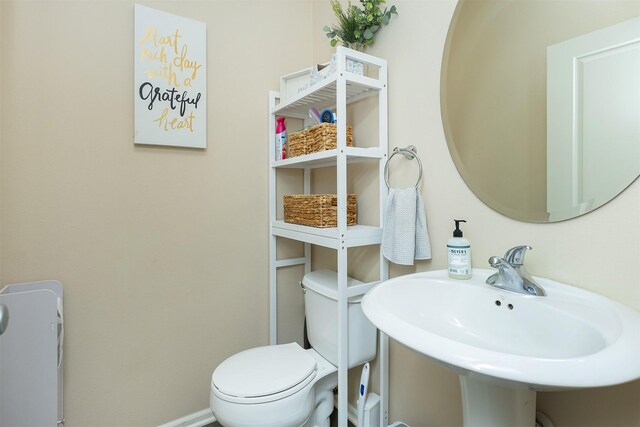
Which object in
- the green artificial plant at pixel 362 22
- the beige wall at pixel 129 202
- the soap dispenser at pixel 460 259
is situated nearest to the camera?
the soap dispenser at pixel 460 259

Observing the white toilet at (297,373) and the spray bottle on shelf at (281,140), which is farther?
the spray bottle on shelf at (281,140)

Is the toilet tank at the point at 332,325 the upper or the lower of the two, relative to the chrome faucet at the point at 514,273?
lower

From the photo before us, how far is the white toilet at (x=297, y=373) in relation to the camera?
1.07m

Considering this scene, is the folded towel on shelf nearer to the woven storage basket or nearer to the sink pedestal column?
the woven storage basket

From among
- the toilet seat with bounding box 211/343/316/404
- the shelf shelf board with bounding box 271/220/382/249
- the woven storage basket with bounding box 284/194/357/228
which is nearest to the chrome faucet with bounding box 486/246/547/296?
the shelf shelf board with bounding box 271/220/382/249

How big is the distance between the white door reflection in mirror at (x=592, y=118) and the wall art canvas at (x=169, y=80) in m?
1.32

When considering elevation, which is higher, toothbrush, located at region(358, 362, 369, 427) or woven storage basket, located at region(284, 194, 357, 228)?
woven storage basket, located at region(284, 194, 357, 228)

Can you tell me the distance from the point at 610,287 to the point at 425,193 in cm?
58

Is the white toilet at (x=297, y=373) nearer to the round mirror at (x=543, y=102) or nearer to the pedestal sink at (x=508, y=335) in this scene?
the pedestal sink at (x=508, y=335)

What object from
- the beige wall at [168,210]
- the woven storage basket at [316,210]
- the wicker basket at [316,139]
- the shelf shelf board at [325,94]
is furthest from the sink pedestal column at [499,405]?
the shelf shelf board at [325,94]

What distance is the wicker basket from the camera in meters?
1.28

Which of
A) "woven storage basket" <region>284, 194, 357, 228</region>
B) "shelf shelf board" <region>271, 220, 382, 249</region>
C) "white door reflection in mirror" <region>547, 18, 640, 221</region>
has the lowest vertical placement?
"shelf shelf board" <region>271, 220, 382, 249</region>

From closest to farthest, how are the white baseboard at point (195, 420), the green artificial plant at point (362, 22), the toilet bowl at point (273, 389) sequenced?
the toilet bowl at point (273, 389) < the green artificial plant at point (362, 22) < the white baseboard at point (195, 420)

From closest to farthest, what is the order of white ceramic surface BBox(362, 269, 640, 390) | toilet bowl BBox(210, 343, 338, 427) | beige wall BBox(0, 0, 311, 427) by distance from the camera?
1. white ceramic surface BBox(362, 269, 640, 390)
2. toilet bowl BBox(210, 343, 338, 427)
3. beige wall BBox(0, 0, 311, 427)
